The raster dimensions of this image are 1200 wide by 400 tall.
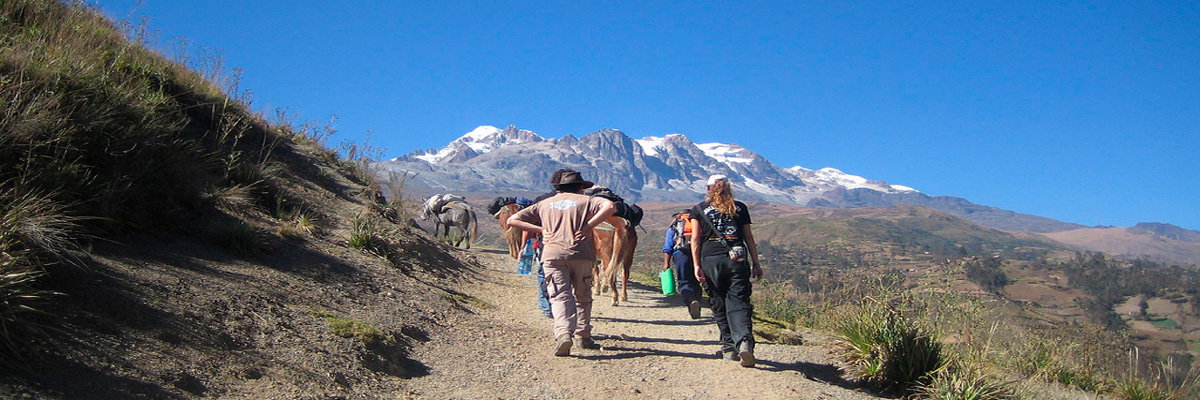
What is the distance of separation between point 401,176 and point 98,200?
957 cm

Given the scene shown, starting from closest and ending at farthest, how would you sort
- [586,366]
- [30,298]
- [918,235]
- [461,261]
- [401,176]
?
[30,298], [586,366], [461,261], [401,176], [918,235]

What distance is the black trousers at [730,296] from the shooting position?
6.37m

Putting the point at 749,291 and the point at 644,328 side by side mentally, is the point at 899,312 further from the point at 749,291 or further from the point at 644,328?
the point at 644,328

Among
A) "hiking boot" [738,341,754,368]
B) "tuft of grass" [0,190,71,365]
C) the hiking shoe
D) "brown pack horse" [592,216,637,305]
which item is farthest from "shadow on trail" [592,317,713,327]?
"tuft of grass" [0,190,71,365]

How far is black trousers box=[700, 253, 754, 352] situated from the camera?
20.9 feet

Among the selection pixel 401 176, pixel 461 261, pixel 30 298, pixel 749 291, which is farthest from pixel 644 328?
pixel 401 176

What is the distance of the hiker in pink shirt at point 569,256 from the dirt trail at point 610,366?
285mm

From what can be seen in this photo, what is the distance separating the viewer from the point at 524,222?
6859 mm

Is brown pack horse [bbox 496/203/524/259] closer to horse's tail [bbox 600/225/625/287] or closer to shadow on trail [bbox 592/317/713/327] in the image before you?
horse's tail [bbox 600/225/625/287]

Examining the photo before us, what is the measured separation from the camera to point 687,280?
795 centimetres

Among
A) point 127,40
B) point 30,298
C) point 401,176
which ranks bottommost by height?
point 30,298

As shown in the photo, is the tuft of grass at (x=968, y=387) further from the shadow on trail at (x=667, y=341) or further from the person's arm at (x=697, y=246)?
the shadow on trail at (x=667, y=341)

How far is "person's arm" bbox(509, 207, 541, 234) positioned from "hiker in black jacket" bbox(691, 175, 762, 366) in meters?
1.42

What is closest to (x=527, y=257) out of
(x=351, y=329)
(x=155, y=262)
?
(x=351, y=329)
